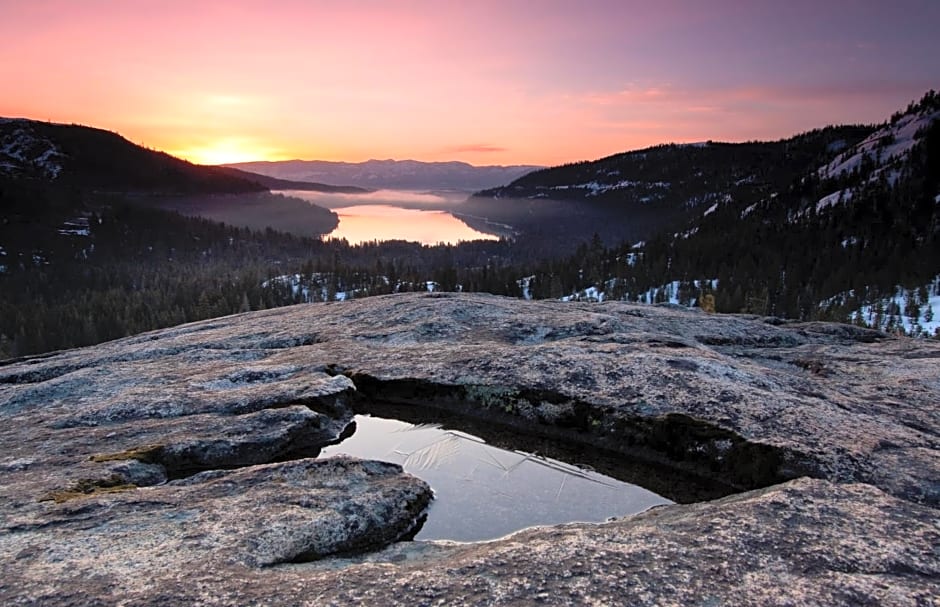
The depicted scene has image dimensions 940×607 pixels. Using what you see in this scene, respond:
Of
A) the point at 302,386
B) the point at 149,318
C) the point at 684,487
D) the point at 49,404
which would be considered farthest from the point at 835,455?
the point at 149,318

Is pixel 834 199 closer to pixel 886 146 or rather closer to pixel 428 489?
pixel 886 146

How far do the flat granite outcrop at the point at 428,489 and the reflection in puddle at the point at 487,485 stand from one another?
673 mm

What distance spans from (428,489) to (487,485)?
1243 millimetres

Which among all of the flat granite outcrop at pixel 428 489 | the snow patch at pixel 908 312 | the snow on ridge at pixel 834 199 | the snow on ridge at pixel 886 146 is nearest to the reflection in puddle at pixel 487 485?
the flat granite outcrop at pixel 428 489

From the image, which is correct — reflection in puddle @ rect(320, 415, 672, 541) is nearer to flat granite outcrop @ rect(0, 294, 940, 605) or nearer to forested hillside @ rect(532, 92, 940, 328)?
flat granite outcrop @ rect(0, 294, 940, 605)

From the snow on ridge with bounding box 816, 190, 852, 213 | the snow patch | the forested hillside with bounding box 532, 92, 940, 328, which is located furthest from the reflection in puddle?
the snow on ridge with bounding box 816, 190, 852, 213

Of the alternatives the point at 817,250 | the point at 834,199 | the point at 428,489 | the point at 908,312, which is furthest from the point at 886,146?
the point at 428,489

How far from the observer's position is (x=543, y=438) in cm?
1224

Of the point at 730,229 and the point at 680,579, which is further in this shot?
the point at 730,229

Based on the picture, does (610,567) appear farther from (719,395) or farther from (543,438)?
(719,395)

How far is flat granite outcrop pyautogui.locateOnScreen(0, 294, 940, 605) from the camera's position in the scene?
6309 millimetres

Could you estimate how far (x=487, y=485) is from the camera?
10406 mm

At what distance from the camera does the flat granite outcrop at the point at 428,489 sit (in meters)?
6.31

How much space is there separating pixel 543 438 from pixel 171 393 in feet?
31.2
